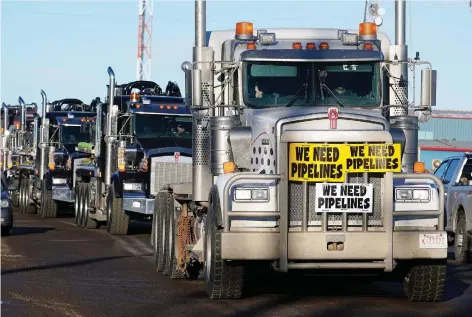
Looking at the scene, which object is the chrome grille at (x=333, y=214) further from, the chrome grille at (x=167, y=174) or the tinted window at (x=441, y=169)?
the tinted window at (x=441, y=169)

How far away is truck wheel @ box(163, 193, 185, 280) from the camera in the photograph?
17.7 meters

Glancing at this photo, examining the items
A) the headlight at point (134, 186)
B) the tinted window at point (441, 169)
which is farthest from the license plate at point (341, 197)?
the headlight at point (134, 186)

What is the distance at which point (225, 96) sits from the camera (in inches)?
628

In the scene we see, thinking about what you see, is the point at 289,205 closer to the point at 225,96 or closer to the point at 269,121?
the point at 269,121

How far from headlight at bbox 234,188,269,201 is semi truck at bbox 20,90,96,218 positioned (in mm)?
21389

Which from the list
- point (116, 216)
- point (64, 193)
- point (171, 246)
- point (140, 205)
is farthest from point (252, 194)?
point (64, 193)

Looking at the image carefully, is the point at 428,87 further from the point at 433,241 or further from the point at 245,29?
the point at 245,29

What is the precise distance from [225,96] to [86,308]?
11.5ft

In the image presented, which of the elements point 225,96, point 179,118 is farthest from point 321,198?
point 179,118

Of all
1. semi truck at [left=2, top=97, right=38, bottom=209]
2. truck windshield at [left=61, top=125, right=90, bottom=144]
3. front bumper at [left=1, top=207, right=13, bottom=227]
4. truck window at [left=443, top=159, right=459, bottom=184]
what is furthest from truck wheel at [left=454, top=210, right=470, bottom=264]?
semi truck at [left=2, top=97, right=38, bottom=209]

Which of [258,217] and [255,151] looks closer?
[258,217]

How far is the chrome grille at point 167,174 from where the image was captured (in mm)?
21719

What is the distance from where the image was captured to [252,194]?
14.0 metres

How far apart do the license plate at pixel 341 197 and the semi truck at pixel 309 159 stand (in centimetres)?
1
